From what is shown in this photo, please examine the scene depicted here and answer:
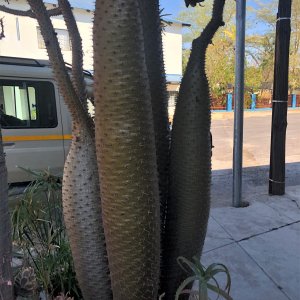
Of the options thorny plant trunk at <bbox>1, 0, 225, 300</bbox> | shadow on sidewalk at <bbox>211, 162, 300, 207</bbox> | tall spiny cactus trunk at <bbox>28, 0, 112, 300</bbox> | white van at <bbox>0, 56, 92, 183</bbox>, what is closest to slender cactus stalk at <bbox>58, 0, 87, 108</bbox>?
thorny plant trunk at <bbox>1, 0, 225, 300</bbox>

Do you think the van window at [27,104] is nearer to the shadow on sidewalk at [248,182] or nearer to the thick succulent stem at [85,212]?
the shadow on sidewalk at [248,182]

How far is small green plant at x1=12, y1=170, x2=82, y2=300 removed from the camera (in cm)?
169

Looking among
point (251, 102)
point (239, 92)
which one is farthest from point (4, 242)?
point (251, 102)

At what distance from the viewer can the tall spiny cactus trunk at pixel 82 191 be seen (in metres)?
1.32

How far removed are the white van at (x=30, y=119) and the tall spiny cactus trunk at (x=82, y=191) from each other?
2732 millimetres

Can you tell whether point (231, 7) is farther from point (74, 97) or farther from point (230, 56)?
point (74, 97)

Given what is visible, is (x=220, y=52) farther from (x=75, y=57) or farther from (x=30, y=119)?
(x=75, y=57)

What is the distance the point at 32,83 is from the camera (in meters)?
4.09

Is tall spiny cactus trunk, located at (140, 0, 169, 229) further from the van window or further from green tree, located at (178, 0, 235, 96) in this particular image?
green tree, located at (178, 0, 235, 96)

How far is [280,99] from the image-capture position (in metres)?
4.49

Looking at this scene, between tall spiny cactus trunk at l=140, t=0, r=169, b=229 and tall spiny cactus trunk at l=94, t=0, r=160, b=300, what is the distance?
30 cm

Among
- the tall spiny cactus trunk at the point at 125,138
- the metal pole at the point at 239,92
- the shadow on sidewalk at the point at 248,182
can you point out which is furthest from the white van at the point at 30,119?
the tall spiny cactus trunk at the point at 125,138

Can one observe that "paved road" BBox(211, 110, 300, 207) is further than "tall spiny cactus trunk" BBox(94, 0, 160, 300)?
Yes

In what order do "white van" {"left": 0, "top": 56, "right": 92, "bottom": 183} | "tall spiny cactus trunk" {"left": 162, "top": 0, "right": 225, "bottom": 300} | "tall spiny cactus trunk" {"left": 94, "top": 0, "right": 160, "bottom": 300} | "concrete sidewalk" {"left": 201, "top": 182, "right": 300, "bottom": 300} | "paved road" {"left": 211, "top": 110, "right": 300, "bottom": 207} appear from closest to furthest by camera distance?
"tall spiny cactus trunk" {"left": 94, "top": 0, "right": 160, "bottom": 300} → "tall spiny cactus trunk" {"left": 162, "top": 0, "right": 225, "bottom": 300} → "concrete sidewalk" {"left": 201, "top": 182, "right": 300, "bottom": 300} → "white van" {"left": 0, "top": 56, "right": 92, "bottom": 183} → "paved road" {"left": 211, "top": 110, "right": 300, "bottom": 207}
